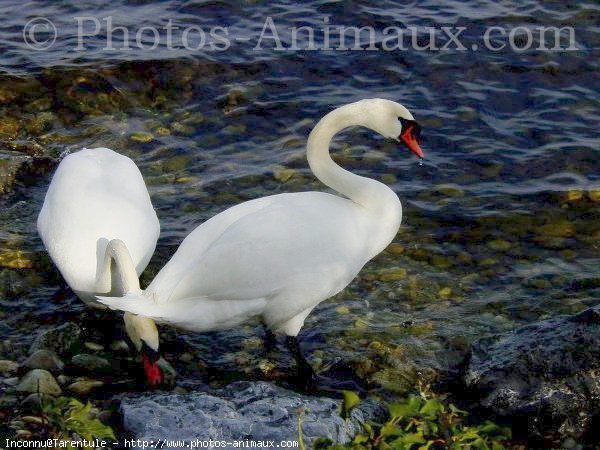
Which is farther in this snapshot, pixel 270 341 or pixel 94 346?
pixel 270 341

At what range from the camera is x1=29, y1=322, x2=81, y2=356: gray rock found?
5.54 m

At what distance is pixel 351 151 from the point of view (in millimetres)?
8383

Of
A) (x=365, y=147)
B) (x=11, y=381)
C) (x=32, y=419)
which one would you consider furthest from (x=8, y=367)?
(x=365, y=147)

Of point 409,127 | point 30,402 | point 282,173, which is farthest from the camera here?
point 282,173

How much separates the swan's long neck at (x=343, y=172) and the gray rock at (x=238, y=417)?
160cm

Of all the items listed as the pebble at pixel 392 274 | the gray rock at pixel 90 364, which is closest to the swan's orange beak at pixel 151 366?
the gray rock at pixel 90 364

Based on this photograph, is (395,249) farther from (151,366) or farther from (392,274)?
(151,366)

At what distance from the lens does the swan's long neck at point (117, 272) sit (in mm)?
5480

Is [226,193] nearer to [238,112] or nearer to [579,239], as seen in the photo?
[238,112]

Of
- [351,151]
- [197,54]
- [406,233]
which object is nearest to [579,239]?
[406,233]

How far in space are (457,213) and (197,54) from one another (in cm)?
421

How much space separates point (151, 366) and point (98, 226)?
1620 mm

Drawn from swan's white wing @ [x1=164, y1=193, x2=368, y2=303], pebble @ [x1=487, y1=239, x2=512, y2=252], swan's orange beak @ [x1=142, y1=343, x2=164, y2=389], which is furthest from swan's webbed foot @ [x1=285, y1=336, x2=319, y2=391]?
pebble @ [x1=487, y1=239, x2=512, y2=252]

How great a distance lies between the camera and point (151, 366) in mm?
5016
